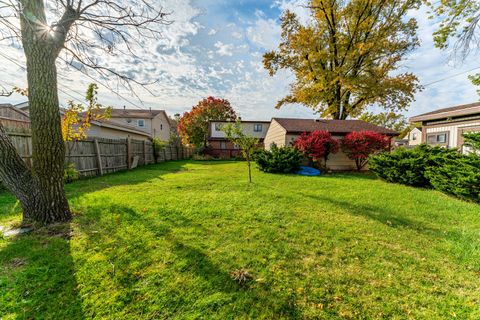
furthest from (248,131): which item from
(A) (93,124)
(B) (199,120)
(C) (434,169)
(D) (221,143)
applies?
(C) (434,169)

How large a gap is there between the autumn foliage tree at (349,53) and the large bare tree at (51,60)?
14.6m

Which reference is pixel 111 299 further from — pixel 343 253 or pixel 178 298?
pixel 343 253

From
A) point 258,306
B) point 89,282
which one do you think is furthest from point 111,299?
point 258,306

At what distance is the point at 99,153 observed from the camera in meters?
8.80

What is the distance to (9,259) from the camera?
2438 millimetres

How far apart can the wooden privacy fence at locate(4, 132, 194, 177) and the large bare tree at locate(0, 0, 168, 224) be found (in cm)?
392

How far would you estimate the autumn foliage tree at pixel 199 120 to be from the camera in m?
25.4

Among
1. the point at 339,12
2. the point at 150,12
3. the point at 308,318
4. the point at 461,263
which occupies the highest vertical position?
the point at 339,12

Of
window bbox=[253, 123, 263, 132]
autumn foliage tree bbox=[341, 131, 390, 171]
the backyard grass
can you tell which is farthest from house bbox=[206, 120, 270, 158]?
the backyard grass

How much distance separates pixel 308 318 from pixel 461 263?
260 cm

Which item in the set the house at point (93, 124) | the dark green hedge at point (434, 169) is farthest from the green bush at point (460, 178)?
the house at point (93, 124)

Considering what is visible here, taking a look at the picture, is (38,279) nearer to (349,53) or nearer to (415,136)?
(349,53)

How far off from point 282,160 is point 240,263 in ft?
26.6

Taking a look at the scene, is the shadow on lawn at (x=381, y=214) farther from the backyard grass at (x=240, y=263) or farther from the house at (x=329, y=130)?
the house at (x=329, y=130)
